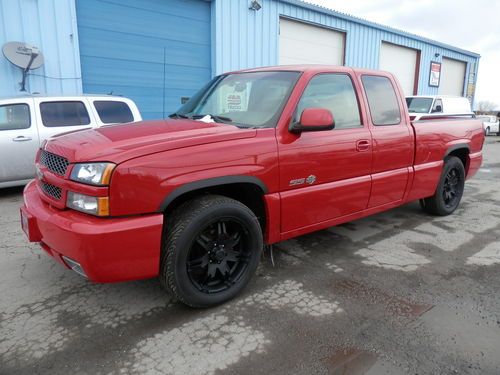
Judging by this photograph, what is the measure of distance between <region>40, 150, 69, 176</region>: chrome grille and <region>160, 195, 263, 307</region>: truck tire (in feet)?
2.61

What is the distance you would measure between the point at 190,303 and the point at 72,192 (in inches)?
43.3

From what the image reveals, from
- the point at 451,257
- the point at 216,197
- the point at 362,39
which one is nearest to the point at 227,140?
the point at 216,197

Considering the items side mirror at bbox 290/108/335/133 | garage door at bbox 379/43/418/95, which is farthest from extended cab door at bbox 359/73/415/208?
garage door at bbox 379/43/418/95

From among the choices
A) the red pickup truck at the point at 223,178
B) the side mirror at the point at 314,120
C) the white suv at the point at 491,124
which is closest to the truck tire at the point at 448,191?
the red pickup truck at the point at 223,178

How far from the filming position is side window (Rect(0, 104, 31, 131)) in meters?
6.21

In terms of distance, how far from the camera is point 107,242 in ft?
7.70

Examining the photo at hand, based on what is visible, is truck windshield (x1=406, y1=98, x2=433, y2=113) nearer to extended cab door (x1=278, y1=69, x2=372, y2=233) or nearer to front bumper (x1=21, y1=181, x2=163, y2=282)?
extended cab door (x1=278, y1=69, x2=372, y2=233)

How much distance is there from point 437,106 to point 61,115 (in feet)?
36.9

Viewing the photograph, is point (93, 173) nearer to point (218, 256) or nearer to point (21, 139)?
point (218, 256)

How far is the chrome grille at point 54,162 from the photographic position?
105 inches

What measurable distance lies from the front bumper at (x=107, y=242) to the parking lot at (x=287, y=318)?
1.54ft

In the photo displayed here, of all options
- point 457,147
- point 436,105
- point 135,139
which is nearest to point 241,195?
point 135,139

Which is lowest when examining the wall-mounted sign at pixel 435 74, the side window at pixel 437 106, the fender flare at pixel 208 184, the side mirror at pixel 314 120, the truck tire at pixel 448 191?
the truck tire at pixel 448 191

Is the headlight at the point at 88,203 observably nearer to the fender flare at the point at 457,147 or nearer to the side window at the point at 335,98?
the side window at the point at 335,98
